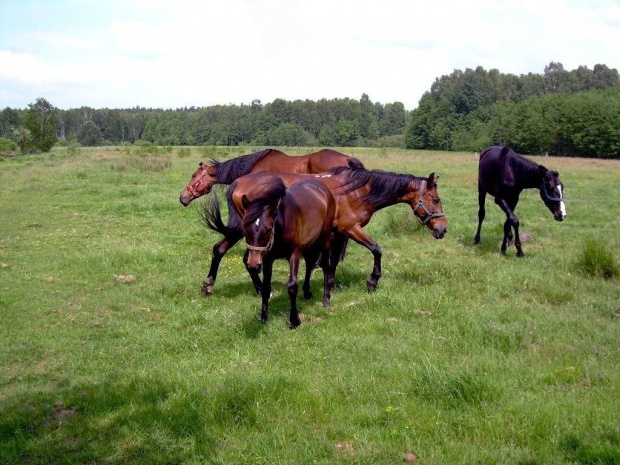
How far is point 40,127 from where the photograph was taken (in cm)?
5947

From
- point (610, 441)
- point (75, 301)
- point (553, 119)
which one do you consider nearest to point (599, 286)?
point (610, 441)

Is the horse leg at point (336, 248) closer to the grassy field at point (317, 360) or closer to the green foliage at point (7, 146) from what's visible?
the grassy field at point (317, 360)

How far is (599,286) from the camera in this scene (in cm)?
826

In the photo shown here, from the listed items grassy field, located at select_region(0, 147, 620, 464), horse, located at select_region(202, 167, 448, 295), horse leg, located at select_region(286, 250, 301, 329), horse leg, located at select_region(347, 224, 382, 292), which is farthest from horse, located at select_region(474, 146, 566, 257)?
horse leg, located at select_region(286, 250, 301, 329)

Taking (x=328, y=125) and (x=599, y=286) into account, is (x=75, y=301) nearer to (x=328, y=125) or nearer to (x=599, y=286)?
(x=599, y=286)

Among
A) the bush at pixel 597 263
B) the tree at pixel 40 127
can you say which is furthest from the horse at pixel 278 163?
the tree at pixel 40 127

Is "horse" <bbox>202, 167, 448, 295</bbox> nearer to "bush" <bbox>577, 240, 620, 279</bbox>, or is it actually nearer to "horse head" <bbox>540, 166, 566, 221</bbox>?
"bush" <bbox>577, 240, 620, 279</bbox>

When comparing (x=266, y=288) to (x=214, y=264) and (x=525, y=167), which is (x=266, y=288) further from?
(x=525, y=167)

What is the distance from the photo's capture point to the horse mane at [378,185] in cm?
878

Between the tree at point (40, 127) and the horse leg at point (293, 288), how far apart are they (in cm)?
6086

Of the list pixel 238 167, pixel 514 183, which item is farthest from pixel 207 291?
pixel 514 183

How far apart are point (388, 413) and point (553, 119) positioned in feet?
240

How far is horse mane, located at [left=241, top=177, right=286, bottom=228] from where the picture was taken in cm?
616

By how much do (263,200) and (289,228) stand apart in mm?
655
